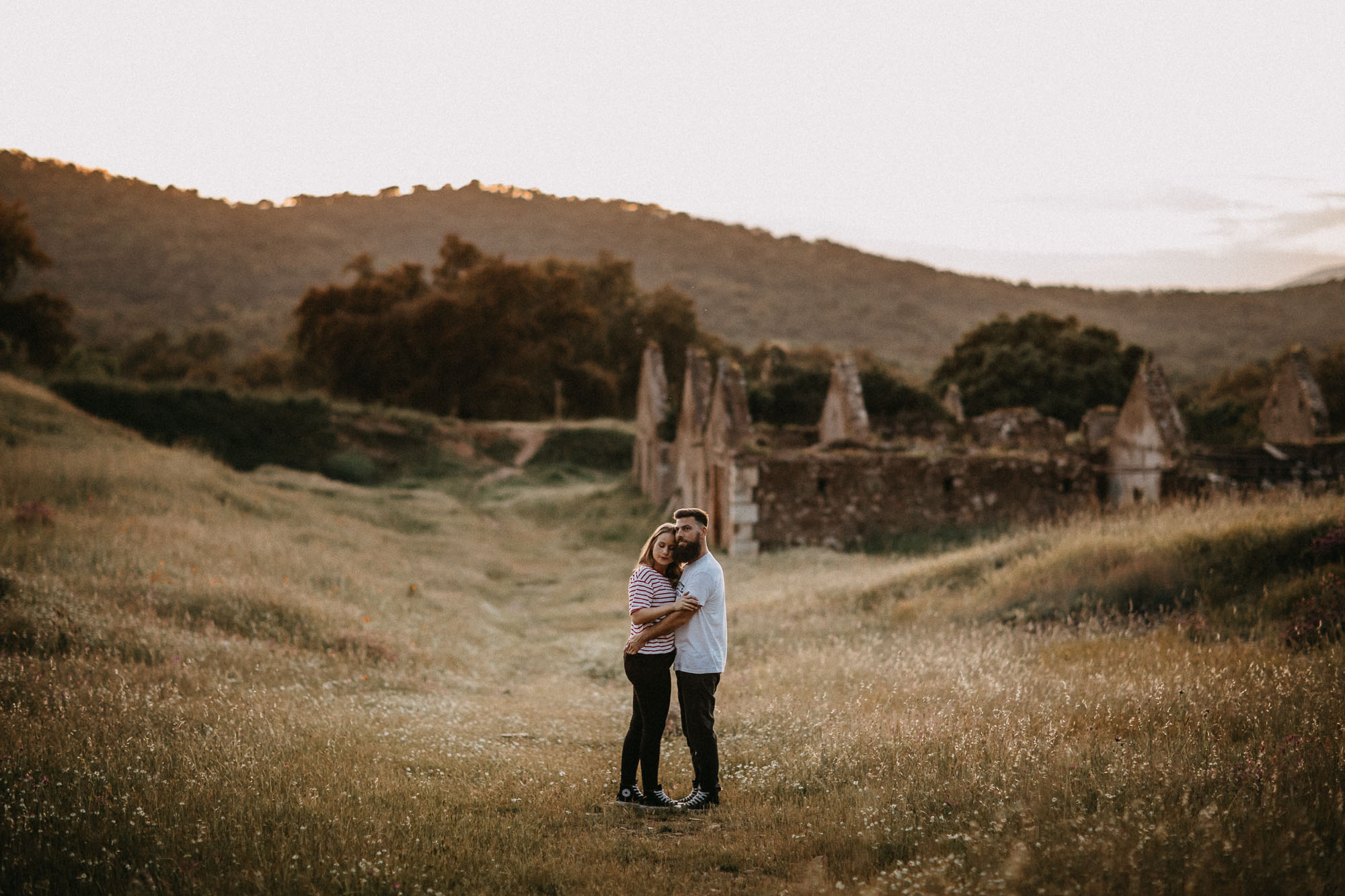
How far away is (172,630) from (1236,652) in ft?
31.4

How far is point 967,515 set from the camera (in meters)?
17.4

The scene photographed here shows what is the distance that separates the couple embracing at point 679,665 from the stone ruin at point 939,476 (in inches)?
459

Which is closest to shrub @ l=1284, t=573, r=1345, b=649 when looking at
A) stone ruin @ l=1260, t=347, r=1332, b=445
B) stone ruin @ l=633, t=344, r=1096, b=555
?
stone ruin @ l=633, t=344, r=1096, b=555

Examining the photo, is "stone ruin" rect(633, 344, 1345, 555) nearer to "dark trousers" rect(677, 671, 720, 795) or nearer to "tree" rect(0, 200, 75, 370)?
"dark trousers" rect(677, 671, 720, 795)

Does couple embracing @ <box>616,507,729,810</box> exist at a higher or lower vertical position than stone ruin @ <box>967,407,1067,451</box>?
lower

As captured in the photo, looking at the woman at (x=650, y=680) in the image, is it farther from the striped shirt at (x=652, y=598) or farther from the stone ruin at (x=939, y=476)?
the stone ruin at (x=939, y=476)

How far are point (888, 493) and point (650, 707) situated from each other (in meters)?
12.9

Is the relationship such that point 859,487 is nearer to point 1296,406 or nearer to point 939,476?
point 939,476

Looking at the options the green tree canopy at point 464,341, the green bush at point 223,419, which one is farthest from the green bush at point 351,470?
the green tree canopy at point 464,341

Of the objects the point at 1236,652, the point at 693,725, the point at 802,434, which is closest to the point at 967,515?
the point at 802,434

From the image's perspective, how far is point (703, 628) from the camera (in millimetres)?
5141

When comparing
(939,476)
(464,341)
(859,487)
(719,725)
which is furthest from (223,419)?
(719,725)

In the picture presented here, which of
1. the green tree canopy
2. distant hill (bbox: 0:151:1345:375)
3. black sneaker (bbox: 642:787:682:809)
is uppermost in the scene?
distant hill (bbox: 0:151:1345:375)

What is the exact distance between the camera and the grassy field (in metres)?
3.84
